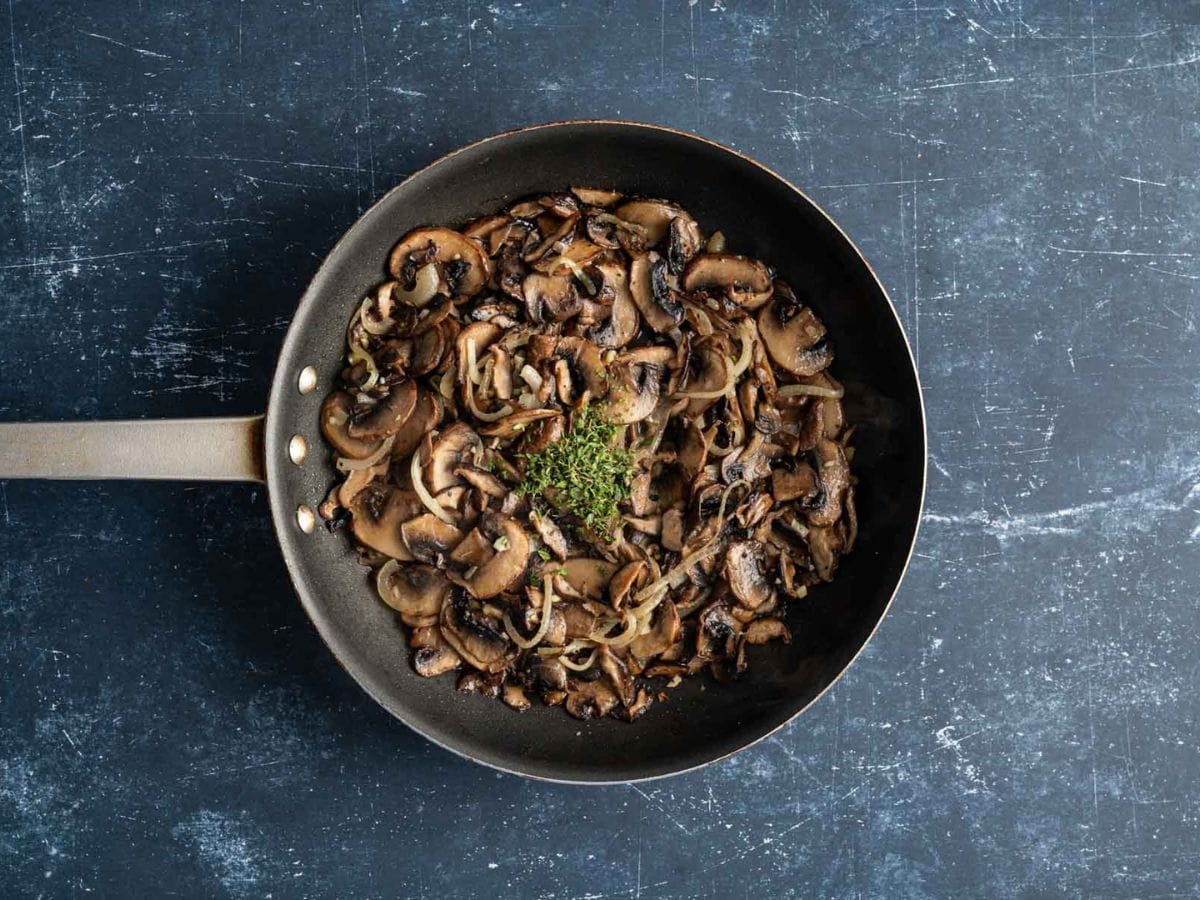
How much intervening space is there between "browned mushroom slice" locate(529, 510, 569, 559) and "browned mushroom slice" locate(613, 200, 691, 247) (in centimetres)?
104

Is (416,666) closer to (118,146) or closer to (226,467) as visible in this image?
(226,467)

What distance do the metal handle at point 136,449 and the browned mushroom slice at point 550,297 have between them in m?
0.97

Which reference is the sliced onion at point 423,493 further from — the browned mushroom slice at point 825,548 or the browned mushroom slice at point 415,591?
the browned mushroom slice at point 825,548

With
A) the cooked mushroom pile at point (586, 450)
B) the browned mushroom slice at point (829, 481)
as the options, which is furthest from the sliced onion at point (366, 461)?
the browned mushroom slice at point (829, 481)

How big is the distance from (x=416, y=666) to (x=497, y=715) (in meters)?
0.34

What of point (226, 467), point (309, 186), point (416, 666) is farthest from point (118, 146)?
point (416, 666)

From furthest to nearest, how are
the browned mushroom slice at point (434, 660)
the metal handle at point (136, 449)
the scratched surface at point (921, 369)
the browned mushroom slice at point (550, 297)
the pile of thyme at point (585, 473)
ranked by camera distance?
the scratched surface at point (921, 369)
the browned mushroom slice at point (434, 660)
the browned mushroom slice at point (550, 297)
the pile of thyme at point (585, 473)
the metal handle at point (136, 449)

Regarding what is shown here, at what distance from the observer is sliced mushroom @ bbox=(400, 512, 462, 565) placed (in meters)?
3.29

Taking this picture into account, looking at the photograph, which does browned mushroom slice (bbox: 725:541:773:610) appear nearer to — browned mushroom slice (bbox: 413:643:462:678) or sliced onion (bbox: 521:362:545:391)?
sliced onion (bbox: 521:362:545:391)

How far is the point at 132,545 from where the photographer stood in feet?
11.8

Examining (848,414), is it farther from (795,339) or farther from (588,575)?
(588,575)

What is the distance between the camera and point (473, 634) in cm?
334

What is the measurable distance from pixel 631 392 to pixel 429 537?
85 centimetres

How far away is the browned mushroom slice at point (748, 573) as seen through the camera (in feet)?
10.9
